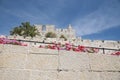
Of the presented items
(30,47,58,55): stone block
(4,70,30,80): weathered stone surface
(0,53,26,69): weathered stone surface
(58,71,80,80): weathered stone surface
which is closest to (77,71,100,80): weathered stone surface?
(58,71,80,80): weathered stone surface

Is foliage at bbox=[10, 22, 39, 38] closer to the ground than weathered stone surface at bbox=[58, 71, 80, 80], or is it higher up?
higher up

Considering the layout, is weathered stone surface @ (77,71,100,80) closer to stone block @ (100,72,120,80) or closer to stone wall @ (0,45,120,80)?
stone wall @ (0,45,120,80)

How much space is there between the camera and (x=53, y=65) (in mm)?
4539

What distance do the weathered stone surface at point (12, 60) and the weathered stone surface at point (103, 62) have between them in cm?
158

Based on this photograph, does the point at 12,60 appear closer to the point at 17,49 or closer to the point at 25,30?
the point at 17,49

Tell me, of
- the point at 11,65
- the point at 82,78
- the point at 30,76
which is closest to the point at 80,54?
the point at 82,78

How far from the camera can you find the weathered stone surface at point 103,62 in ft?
15.9

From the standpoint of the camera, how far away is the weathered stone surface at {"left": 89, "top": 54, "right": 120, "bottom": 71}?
15.9 feet

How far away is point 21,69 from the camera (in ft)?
14.0

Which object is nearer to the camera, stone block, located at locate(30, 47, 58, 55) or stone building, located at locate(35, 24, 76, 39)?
stone block, located at locate(30, 47, 58, 55)

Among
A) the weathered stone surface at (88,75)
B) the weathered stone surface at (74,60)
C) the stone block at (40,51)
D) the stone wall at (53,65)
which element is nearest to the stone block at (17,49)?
the stone wall at (53,65)

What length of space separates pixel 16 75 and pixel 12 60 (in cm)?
32

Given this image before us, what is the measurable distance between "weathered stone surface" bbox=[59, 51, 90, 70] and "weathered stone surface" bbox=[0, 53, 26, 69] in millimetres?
852

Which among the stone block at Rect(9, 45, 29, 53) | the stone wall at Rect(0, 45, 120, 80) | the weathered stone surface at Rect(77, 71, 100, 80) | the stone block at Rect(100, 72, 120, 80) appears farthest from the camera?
the stone block at Rect(100, 72, 120, 80)
